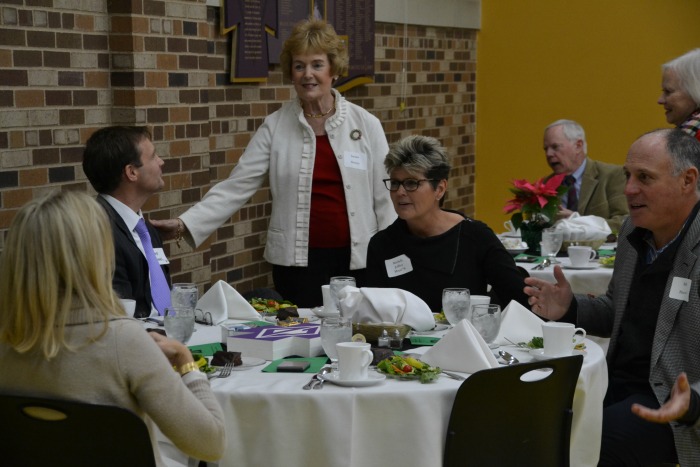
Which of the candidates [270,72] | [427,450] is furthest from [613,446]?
[270,72]

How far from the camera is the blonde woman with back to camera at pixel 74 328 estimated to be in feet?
6.40

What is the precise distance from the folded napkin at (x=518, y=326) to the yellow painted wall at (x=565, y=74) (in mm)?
5523

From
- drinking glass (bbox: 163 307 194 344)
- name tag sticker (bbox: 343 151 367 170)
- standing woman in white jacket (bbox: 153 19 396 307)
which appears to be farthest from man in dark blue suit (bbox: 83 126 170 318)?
name tag sticker (bbox: 343 151 367 170)

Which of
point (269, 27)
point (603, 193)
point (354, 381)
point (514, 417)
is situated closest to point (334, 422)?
point (354, 381)

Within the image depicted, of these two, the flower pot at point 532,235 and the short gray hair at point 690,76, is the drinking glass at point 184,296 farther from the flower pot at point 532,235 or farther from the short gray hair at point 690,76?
the short gray hair at point 690,76

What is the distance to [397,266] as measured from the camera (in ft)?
12.0

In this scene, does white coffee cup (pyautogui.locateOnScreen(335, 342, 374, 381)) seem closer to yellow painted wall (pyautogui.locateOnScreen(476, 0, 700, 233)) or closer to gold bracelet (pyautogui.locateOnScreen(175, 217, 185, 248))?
gold bracelet (pyautogui.locateOnScreen(175, 217, 185, 248))

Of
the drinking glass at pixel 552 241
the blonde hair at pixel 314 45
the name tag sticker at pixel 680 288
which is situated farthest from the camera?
the drinking glass at pixel 552 241

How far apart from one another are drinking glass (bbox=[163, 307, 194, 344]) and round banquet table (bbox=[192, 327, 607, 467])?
0.33 meters

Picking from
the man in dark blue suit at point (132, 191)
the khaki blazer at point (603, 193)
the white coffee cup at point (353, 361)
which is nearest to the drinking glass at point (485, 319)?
the white coffee cup at point (353, 361)

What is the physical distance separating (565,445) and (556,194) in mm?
2346

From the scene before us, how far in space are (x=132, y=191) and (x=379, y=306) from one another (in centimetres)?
114

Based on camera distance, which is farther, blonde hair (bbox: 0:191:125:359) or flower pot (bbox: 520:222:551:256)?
flower pot (bbox: 520:222:551:256)

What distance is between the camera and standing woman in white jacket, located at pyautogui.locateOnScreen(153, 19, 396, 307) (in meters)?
4.47
